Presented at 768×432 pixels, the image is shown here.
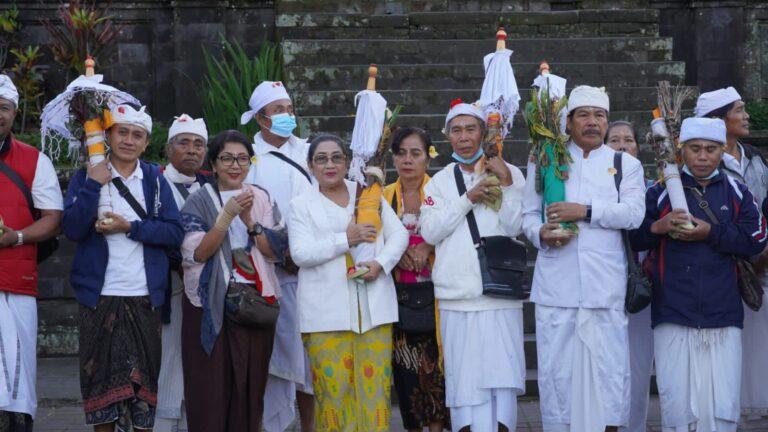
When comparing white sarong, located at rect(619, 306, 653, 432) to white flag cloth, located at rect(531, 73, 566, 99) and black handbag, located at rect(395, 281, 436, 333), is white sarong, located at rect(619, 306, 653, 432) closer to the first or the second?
black handbag, located at rect(395, 281, 436, 333)

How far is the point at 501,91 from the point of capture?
23.5 feet

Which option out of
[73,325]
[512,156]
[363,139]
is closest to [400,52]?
[512,156]

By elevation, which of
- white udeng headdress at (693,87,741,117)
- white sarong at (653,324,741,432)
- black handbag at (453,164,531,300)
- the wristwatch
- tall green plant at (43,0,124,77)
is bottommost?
white sarong at (653,324,741,432)

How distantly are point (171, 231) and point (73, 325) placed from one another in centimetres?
410

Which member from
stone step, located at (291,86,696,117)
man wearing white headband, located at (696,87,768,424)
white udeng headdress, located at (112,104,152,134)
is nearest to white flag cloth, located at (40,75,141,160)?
white udeng headdress, located at (112,104,152,134)

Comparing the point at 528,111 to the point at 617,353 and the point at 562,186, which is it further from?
the point at 617,353

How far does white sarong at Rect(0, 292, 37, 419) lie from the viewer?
6828 millimetres

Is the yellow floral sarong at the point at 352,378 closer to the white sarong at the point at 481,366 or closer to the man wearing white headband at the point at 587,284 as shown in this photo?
the white sarong at the point at 481,366

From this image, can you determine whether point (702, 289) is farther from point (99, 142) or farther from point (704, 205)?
point (99, 142)

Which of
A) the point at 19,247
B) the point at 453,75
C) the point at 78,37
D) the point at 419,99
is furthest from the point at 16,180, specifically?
the point at 453,75

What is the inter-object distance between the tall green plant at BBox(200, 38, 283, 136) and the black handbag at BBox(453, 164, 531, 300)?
15.5ft

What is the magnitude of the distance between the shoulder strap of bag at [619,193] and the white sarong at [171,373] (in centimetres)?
263

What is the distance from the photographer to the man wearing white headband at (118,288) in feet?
22.4

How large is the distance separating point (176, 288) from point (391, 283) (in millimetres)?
1382
